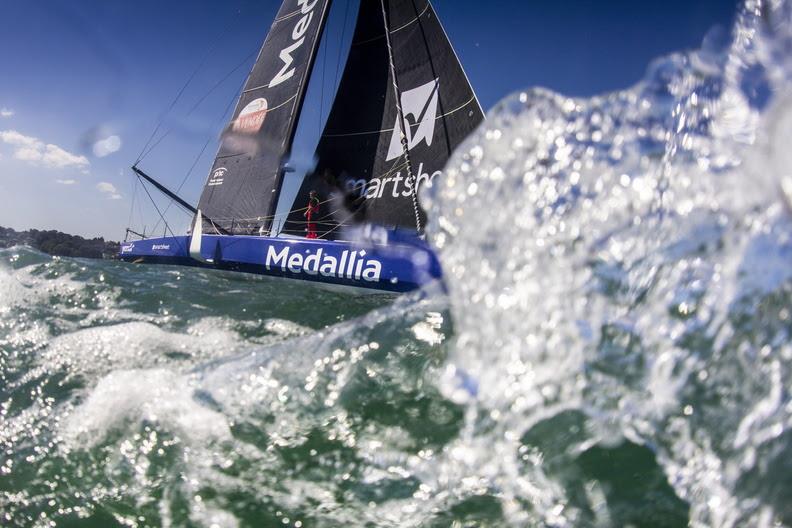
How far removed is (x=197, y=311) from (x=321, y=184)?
6.77 metres

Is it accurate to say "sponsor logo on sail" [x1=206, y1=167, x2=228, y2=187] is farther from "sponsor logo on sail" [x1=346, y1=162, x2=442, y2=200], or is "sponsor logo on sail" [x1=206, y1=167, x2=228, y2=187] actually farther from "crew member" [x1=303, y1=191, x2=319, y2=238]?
"sponsor logo on sail" [x1=346, y1=162, x2=442, y2=200]

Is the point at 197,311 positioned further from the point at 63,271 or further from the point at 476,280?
the point at 476,280

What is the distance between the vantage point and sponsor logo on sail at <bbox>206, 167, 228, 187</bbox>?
34.7ft

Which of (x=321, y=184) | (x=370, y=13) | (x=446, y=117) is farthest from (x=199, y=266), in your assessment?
(x=370, y=13)

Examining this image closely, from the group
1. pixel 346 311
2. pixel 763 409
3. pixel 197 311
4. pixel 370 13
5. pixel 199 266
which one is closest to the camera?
pixel 763 409

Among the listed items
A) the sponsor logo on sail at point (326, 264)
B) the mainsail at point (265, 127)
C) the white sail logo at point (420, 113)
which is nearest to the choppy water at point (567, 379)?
the sponsor logo on sail at point (326, 264)

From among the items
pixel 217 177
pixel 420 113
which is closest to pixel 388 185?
pixel 420 113

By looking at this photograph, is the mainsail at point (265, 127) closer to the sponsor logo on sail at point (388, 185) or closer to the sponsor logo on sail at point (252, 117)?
the sponsor logo on sail at point (252, 117)

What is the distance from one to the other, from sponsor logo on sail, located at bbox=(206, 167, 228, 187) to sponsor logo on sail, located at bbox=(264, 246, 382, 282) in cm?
466

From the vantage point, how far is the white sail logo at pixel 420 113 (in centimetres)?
832

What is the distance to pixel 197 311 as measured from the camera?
3.38m

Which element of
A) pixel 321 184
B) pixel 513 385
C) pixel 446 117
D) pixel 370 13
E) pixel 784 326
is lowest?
pixel 513 385

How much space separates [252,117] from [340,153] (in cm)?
227

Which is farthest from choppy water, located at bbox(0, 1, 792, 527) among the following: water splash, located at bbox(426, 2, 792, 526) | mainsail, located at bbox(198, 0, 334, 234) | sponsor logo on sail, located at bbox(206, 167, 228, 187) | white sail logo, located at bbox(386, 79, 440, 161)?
sponsor logo on sail, located at bbox(206, 167, 228, 187)
